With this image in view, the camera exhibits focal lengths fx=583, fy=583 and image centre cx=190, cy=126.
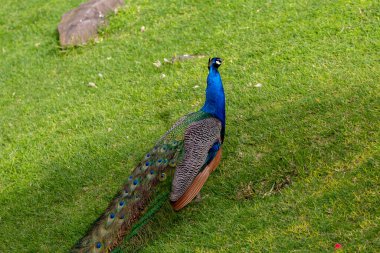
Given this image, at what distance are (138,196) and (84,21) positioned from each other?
3531 millimetres

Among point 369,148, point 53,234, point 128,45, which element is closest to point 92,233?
point 53,234

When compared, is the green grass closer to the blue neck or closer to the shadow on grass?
the shadow on grass

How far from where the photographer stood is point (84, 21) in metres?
6.90

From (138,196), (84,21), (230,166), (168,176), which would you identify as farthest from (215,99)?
(84,21)

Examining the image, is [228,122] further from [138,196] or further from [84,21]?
[84,21]

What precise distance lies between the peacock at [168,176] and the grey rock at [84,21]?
9.63 feet

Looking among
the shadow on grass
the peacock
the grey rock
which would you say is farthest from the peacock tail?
the grey rock

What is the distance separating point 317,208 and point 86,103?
2864 mm

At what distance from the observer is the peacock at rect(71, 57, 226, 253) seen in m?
3.84

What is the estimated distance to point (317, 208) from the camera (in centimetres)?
383

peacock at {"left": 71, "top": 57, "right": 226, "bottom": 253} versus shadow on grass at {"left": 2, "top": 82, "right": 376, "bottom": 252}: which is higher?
peacock at {"left": 71, "top": 57, "right": 226, "bottom": 253}

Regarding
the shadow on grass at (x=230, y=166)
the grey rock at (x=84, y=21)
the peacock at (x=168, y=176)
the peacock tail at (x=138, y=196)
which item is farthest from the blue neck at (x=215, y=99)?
the grey rock at (x=84, y=21)

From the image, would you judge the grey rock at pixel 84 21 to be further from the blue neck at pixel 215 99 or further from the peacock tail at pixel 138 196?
the peacock tail at pixel 138 196

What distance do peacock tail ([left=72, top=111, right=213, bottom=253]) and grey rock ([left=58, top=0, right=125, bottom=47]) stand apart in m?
3.00
